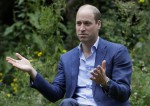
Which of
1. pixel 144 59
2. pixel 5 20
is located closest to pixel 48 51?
pixel 144 59

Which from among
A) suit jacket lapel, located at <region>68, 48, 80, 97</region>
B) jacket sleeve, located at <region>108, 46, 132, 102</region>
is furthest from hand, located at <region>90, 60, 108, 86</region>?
suit jacket lapel, located at <region>68, 48, 80, 97</region>

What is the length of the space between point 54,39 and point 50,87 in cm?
221

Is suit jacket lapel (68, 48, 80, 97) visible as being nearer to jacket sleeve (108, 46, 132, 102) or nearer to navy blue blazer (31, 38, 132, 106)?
navy blue blazer (31, 38, 132, 106)

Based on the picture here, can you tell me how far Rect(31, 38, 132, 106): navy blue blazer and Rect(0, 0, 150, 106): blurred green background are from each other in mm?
1234

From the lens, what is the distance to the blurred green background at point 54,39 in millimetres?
6555

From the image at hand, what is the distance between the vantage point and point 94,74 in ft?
14.3

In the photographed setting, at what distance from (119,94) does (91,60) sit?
20.5 inches

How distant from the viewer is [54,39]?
7137 mm

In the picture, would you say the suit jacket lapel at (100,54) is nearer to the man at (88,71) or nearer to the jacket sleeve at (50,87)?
the man at (88,71)

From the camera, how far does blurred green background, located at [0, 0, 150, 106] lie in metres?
6.55

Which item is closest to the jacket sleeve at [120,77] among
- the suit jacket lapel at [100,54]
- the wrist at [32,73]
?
the suit jacket lapel at [100,54]

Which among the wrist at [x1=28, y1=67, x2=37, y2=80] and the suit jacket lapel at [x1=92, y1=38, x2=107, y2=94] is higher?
the suit jacket lapel at [x1=92, y1=38, x2=107, y2=94]

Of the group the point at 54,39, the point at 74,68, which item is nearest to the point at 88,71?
the point at 74,68

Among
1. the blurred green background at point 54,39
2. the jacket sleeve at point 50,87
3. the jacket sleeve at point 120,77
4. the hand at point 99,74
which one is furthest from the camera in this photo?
the blurred green background at point 54,39
